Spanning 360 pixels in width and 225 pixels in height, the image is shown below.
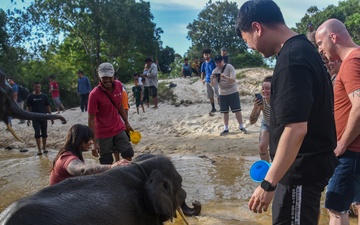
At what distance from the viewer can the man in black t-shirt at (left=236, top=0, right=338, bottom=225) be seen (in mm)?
2406

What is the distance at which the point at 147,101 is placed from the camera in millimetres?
16844

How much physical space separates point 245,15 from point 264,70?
1773 cm

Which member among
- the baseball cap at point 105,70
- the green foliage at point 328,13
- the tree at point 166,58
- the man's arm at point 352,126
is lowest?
the man's arm at point 352,126

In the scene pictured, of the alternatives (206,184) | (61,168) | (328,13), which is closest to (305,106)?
(61,168)

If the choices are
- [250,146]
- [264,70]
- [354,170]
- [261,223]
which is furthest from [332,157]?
[264,70]

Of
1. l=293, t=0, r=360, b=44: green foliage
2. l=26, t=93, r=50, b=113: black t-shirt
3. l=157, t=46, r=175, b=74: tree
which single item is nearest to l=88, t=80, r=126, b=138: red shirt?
l=26, t=93, r=50, b=113: black t-shirt

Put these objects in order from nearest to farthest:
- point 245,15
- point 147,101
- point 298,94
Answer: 1. point 298,94
2. point 245,15
3. point 147,101

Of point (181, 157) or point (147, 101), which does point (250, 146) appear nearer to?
point (181, 157)

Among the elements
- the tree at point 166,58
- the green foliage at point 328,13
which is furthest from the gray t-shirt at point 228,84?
the tree at point 166,58

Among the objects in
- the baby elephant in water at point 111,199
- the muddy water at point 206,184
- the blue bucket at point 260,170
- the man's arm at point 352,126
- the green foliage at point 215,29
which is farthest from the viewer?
the green foliage at point 215,29

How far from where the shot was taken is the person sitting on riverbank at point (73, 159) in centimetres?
382

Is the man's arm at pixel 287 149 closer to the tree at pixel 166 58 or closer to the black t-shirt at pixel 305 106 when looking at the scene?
the black t-shirt at pixel 305 106

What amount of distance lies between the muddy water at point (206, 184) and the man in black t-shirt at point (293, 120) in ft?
8.49

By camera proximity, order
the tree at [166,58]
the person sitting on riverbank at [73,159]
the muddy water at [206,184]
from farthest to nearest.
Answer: the tree at [166,58]
the muddy water at [206,184]
the person sitting on riverbank at [73,159]
